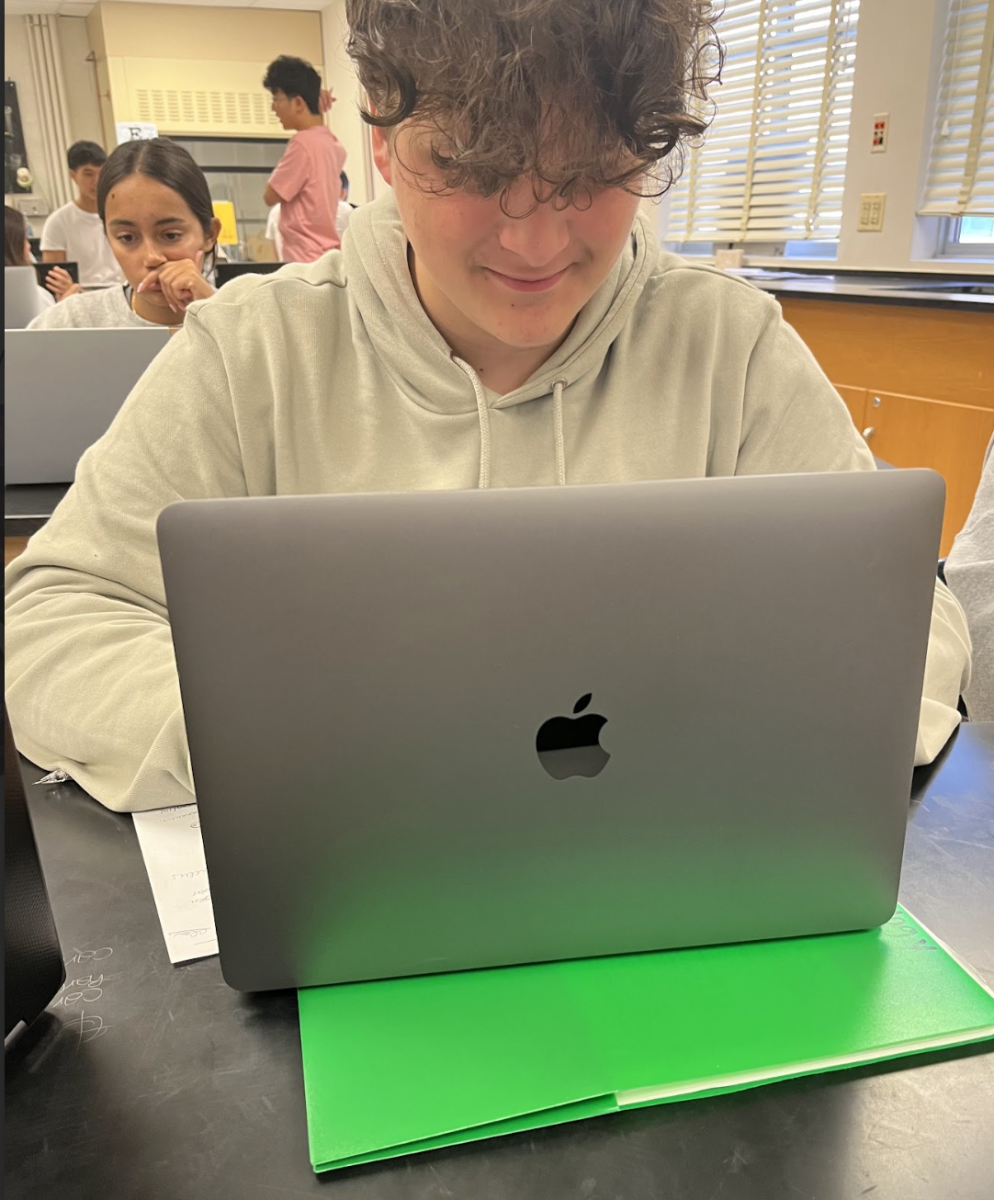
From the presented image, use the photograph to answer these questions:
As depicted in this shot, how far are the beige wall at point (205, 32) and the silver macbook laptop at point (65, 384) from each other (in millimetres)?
6575

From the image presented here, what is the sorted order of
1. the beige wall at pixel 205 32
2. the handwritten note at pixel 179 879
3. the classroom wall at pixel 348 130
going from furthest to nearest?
the classroom wall at pixel 348 130 → the beige wall at pixel 205 32 → the handwritten note at pixel 179 879

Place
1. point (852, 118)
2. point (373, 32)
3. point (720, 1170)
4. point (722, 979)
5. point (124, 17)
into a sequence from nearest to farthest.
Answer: point (720, 1170), point (722, 979), point (373, 32), point (852, 118), point (124, 17)

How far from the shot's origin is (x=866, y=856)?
1.88 feet

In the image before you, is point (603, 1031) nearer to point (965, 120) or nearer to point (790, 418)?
point (790, 418)

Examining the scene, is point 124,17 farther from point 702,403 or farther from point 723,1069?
point 723,1069

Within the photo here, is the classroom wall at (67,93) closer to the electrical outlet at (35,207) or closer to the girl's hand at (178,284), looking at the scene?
the electrical outlet at (35,207)

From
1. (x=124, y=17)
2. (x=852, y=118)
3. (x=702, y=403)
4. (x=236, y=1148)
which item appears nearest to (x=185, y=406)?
(x=702, y=403)

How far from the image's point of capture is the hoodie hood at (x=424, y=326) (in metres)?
1.01

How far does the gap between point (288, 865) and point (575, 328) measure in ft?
2.24

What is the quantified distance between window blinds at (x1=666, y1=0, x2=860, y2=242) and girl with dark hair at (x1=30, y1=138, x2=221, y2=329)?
177cm

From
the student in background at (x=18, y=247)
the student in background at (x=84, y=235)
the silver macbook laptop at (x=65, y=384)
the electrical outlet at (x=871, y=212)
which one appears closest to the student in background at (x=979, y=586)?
the silver macbook laptop at (x=65, y=384)

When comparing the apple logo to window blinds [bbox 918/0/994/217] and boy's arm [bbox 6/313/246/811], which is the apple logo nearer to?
boy's arm [bbox 6/313/246/811]

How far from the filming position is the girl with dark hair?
221 cm

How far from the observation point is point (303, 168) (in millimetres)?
4129
